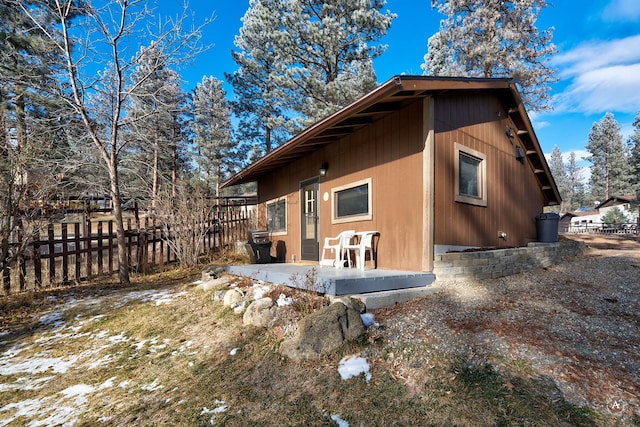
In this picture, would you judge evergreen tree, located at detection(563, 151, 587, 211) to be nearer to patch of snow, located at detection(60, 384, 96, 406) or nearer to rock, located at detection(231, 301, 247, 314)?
rock, located at detection(231, 301, 247, 314)

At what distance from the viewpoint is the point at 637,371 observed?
2367 mm

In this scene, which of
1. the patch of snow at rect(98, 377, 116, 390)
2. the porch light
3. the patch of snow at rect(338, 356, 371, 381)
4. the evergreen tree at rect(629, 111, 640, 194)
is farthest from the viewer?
the evergreen tree at rect(629, 111, 640, 194)

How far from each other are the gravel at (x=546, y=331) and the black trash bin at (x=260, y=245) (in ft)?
16.1

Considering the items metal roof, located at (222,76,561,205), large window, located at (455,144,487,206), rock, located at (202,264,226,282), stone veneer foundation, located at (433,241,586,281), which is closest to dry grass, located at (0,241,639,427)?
stone veneer foundation, located at (433,241,586,281)

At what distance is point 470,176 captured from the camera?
5.73m

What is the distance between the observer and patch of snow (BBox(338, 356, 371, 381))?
102 inches

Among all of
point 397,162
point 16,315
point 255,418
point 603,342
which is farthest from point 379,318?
point 16,315

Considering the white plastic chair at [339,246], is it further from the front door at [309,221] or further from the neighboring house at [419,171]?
the front door at [309,221]

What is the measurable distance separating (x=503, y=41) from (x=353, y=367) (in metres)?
15.2

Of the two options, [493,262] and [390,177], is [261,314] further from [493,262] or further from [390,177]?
[493,262]

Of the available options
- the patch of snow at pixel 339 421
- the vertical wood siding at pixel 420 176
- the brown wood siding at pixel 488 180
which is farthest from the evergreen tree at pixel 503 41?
the patch of snow at pixel 339 421

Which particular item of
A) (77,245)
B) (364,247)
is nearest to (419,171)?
(364,247)

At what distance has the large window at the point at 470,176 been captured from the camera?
17.4ft

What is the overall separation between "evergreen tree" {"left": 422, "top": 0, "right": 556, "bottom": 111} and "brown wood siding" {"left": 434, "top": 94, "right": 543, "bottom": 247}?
7317 mm
